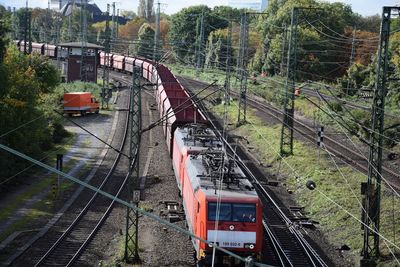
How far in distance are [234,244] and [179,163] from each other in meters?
8.74

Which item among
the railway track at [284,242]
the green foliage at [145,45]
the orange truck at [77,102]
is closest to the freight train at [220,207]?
the railway track at [284,242]

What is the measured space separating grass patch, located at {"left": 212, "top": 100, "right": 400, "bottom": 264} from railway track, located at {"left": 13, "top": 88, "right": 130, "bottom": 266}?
8.88 meters

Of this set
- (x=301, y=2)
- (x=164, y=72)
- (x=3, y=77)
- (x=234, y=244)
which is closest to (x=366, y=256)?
(x=234, y=244)

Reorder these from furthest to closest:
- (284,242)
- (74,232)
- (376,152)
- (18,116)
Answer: (18,116) → (74,232) → (284,242) → (376,152)

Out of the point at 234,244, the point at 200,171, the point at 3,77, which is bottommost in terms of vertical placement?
the point at 234,244

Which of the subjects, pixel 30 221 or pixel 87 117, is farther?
pixel 87 117

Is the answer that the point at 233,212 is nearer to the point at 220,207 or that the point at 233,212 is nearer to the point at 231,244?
the point at 220,207

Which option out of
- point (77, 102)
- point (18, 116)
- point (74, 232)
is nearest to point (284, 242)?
point (74, 232)

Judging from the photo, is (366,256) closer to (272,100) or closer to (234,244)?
(234,244)

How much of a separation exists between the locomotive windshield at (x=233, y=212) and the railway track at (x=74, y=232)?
5.37m

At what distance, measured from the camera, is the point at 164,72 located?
2315 inches

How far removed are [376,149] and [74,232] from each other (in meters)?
11.9

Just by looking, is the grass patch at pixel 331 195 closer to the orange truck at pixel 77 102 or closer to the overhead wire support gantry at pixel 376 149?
the overhead wire support gantry at pixel 376 149

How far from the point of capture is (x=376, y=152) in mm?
21234
